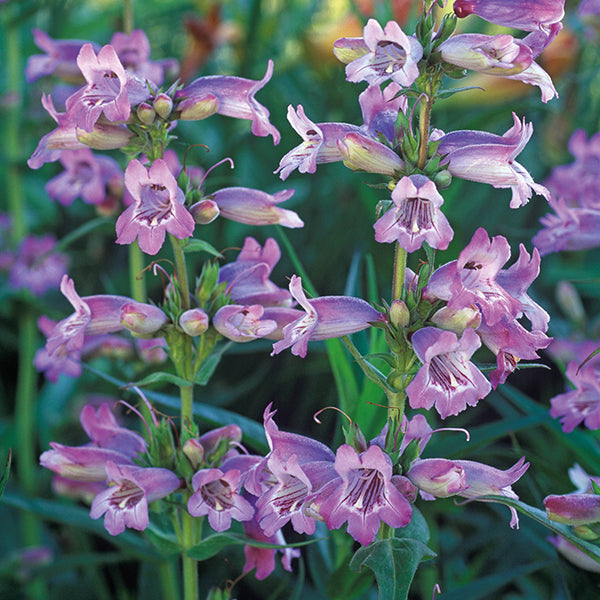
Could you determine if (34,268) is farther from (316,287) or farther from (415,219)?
(415,219)

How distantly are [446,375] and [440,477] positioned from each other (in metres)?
0.11

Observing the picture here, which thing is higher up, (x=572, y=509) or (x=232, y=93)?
(x=232, y=93)

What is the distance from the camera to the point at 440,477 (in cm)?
79

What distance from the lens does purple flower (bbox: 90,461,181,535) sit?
897mm

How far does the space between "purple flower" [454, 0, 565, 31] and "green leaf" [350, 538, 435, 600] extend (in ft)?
1.89

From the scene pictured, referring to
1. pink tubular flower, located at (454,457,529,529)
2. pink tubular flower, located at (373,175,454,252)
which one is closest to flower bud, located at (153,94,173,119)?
pink tubular flower, located at (373,175,454,252)

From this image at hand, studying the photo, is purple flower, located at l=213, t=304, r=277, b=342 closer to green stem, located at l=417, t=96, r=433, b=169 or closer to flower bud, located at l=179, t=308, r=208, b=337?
flower bud, located at l=179, t=308, r=208, b=337

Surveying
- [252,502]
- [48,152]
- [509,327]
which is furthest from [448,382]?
[48,152]

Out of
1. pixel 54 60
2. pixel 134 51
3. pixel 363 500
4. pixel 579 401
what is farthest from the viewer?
pixel 54 60

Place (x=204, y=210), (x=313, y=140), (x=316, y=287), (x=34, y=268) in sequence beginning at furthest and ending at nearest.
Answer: (x=316, y=287), (x=34, y=268), (x=204, y=210), (x=313, y=140)

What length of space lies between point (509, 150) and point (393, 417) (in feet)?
1.07

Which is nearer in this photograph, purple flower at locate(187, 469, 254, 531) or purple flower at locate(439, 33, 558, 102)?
purple flower at locate(439, 33, 558, 102)

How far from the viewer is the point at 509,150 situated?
84cm

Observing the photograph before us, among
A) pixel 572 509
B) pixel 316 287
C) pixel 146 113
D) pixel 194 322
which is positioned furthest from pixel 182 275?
pixel 316 287
